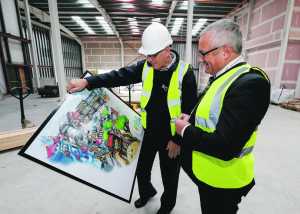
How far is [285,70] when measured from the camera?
8562 mm

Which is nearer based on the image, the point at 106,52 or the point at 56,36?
the point at 56,36

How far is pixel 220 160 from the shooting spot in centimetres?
105

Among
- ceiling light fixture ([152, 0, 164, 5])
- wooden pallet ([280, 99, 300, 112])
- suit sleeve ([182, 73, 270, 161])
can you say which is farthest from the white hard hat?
ceiling light fixture ([152, 0, 164, 5])

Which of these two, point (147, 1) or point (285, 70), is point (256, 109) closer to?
point (285, 70)

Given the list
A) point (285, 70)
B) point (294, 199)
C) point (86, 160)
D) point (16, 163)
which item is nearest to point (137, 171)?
point (86, 160)

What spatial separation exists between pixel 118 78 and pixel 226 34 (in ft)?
3.67

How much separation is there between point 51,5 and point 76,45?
42.1ft

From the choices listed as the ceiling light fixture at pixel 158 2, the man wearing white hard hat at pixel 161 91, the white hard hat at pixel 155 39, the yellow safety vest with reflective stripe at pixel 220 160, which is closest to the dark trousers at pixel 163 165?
the man wearing white hard hat at pixel 161 91

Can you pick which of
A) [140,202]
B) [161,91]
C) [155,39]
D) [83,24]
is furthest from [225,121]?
[83,24]

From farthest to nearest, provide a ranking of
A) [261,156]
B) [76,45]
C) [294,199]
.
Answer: [76,45]
[261,156]
[294,199]

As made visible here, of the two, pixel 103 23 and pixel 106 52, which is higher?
pixel 103 23

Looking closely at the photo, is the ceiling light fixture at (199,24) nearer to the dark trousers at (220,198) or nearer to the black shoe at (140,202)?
the black shoe at (140,202)

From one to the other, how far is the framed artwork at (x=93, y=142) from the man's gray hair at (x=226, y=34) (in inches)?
47.1

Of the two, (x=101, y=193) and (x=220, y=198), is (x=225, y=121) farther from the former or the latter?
(x=101, y=193)
